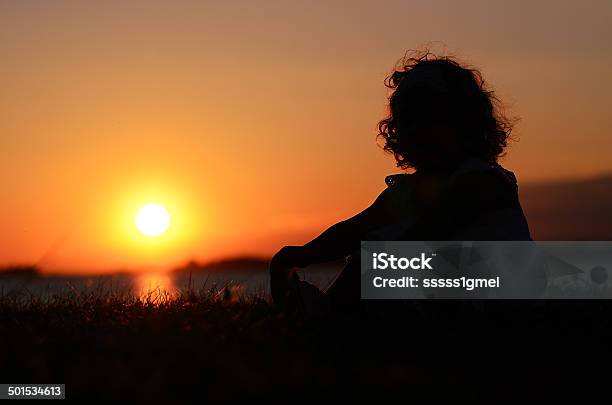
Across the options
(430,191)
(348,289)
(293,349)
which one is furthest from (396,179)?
(293,349)

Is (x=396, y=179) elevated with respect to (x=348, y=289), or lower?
elevated

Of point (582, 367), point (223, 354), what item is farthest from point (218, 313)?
point (582, 367)

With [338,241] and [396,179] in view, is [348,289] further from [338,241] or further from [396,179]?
[396,179]

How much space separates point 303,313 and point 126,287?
2.68 m

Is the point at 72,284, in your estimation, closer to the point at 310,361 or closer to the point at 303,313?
the point at 303,313

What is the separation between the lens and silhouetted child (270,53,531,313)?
631 cm

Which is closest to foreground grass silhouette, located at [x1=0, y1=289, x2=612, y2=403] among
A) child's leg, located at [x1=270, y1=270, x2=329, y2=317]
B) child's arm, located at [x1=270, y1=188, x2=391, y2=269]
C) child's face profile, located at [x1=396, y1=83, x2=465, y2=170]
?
child's leg, located at [x1=270, y1=270, x2=329, y2=317]

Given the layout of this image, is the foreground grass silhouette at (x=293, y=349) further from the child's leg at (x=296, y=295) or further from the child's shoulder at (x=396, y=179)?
the child's shoulder at (x=396, y=179)

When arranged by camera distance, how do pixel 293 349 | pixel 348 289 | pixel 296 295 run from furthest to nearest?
pixel 296 295 → pixel 348 289 → pixel 293 349

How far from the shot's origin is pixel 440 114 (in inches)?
274

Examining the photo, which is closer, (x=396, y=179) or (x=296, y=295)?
(x=296, y=295)

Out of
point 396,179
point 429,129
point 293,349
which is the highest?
point 429,129

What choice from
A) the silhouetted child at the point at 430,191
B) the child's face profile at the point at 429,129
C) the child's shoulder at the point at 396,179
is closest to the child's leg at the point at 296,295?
the silhouetted child at the point at 430,191

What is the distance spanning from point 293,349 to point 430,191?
2.20 metres
